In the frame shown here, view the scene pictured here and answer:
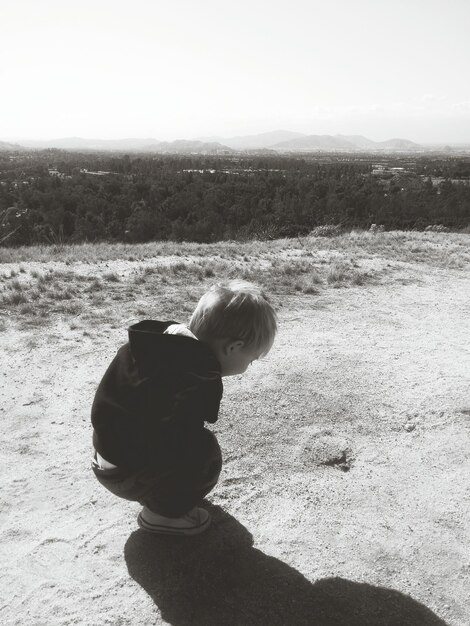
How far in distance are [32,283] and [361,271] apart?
499cm

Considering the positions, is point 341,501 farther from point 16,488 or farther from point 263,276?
point 263,276

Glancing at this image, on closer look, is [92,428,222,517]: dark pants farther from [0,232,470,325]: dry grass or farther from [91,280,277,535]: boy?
[0,232,470,325]: dry grass

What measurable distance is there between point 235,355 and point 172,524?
0.92m

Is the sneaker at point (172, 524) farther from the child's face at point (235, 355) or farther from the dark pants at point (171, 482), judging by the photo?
the child's face at point (235, 355)

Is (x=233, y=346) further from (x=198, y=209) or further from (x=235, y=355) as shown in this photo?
(x=198, y=209)

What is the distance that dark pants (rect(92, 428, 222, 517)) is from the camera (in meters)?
2.04

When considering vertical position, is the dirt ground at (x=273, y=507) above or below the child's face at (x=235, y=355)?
below

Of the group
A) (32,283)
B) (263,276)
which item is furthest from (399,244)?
(32,283)

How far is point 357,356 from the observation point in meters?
4.62

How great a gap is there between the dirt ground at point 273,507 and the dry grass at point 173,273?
128 cm

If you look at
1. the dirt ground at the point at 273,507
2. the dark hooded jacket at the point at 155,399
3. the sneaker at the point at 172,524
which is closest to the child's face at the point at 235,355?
the dark hooded jacket at the point at 155,399

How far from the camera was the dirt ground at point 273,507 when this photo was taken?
2045mm

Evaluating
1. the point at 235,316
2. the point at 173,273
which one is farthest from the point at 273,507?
the point at 173,273

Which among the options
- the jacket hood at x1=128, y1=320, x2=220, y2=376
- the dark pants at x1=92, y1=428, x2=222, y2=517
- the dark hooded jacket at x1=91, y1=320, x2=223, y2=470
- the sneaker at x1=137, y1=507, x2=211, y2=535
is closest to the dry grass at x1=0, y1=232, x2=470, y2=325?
the sneaker at x1=137, y1=507, x2=211, y2=535
